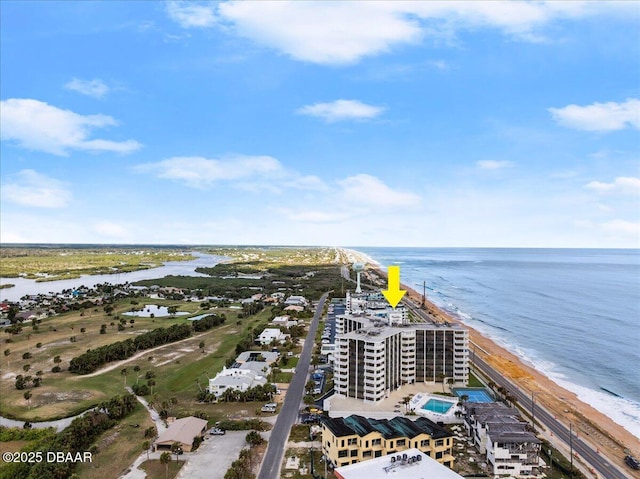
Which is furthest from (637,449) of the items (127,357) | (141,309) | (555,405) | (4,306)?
(4,306)

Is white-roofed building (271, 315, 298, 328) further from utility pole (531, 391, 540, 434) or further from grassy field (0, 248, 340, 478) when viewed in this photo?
utility pole (531, 391, 540, 434)

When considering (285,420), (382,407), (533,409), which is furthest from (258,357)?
(533,409)

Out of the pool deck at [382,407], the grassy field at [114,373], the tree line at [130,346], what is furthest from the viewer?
the tree line at [130,346]

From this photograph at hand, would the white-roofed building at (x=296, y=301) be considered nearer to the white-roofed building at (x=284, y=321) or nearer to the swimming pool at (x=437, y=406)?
the white-roofed building at (x=284, y=321)

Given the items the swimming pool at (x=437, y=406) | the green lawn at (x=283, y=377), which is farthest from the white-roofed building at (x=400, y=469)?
the green lawn at (x=283, y=377)

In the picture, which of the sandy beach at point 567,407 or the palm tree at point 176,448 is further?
the sandy beach at point 567,407

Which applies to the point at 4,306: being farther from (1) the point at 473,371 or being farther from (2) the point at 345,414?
(1) the point at 473,371

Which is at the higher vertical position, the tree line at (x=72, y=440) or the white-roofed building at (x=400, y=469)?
the white-roofed building at (x=400, y=469)
